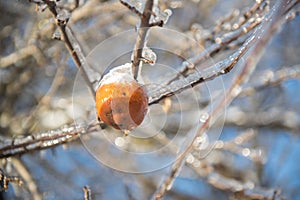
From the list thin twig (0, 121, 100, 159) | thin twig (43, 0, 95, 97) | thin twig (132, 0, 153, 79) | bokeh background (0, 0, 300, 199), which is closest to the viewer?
thin twig (132, 0, 153, 79)

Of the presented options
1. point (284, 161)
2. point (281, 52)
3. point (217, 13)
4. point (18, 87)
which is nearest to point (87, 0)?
point (18, 87)

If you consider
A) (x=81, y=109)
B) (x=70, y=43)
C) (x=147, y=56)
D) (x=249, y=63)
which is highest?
(x=81, y=109)

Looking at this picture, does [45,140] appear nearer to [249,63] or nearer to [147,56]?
[147,56]

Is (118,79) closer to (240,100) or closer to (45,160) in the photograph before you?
(45,160)

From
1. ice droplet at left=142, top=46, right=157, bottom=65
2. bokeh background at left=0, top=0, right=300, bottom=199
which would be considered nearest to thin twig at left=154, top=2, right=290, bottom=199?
ice droplet at left=142, top=46, right=157, bottom=65

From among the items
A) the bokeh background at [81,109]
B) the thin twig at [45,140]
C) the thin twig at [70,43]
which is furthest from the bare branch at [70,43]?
the bokeh background at [81,109]

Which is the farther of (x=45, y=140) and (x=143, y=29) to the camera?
(x=45, y=140)

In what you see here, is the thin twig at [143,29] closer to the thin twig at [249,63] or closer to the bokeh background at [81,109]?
the thin twig at [249,63]

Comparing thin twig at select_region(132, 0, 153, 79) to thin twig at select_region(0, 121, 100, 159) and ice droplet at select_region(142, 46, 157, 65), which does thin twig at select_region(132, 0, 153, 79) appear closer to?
ice droplet at select_region(142, 46, 157, 65)

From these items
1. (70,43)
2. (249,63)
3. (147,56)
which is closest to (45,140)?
(70,43)
